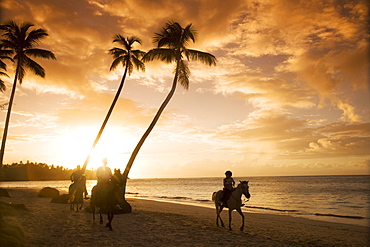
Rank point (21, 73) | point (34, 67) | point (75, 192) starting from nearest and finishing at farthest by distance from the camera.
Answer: point (75, 192) < point (21, 73) < point (34, 67)

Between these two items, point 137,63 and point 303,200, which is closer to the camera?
point 137,63

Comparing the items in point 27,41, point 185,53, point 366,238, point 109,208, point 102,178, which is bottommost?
point 366,238

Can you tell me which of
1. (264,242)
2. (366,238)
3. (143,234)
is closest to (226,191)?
(264,242)

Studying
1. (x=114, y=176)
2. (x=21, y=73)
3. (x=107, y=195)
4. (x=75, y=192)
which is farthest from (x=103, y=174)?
(x=21, y=73)

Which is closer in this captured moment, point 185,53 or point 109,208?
point 109,208

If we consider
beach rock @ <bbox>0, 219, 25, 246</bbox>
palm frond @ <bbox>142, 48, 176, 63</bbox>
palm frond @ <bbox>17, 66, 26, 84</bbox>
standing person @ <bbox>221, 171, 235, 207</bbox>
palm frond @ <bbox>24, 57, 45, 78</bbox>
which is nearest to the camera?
beach rock @ <bbox>0, 219, 25, 246</bbox>

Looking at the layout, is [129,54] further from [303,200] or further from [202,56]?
[303,200]

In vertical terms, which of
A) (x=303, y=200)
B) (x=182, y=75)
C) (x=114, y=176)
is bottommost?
A: (x=303, y=200)

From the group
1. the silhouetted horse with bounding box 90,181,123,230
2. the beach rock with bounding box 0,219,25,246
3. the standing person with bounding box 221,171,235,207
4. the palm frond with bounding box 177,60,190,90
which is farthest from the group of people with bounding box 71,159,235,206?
the palm frond with bounding box 177,60,190,90

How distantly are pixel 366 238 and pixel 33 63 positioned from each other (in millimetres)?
27976

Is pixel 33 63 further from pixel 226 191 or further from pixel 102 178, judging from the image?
pixel 226 191

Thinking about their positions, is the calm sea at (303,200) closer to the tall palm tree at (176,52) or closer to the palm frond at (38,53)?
the tall palm tree at (176,52)

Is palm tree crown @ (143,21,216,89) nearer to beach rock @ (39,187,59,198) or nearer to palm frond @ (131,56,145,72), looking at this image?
palm frond @ (131,56,145,72)

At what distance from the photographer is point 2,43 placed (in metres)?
23.0
